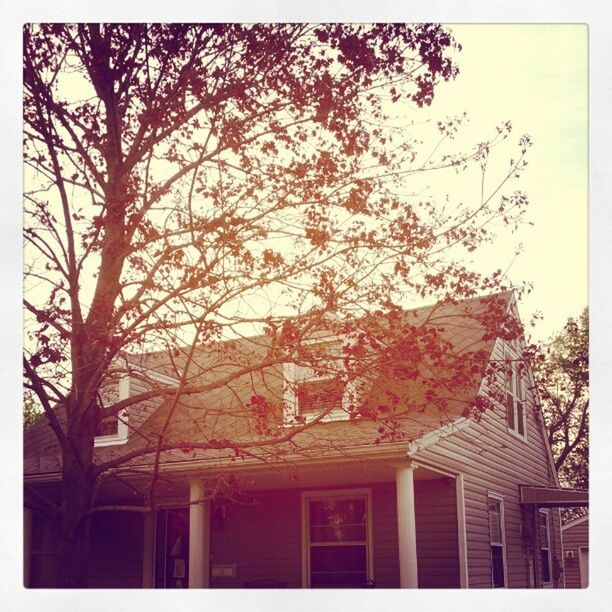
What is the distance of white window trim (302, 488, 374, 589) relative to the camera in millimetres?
7672

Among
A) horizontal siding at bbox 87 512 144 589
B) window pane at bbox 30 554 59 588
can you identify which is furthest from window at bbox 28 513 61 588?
horizontal siding at bbox 87 512 144 589

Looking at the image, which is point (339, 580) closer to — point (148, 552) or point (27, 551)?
point (148, 552)

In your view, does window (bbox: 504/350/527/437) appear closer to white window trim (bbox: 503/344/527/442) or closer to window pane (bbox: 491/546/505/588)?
white window trim (bbox: 503/344/527/442)

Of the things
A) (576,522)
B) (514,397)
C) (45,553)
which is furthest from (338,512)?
(45,553)

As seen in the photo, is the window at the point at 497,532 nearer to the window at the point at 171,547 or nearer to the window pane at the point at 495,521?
the window pane at the point at 495,521

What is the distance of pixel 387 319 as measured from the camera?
568cm

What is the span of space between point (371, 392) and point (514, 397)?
1.96m

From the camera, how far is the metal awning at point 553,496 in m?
6.99

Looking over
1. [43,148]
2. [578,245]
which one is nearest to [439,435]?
[578,245]

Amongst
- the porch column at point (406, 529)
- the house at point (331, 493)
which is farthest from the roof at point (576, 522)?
the porch column at point (406, 529)

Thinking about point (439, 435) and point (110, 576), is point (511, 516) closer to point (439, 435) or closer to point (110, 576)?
point (439, 435)

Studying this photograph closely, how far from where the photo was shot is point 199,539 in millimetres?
7527

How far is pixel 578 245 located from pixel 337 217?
170 cm

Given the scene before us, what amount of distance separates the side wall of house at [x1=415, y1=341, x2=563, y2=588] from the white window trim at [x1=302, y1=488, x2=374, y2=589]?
0.92 m
